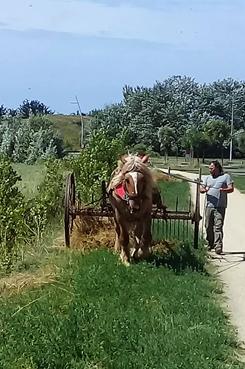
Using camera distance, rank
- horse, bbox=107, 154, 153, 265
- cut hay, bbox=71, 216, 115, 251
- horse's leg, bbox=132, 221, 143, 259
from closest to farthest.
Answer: horse, bbox=107, 154, 153, 265 → horse's leg, bbox=132, 221, 143, 259 → cut hay, bbox=71, 216, 115, 251

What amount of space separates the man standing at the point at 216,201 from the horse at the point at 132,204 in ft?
7.15

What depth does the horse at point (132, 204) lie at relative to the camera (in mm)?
13469

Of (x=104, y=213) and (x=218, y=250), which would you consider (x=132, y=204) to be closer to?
(x=104, y=213)

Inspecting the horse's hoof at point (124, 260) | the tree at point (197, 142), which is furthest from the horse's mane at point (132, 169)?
the tree at point (197, 142)

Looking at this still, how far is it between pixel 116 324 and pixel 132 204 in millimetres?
4520

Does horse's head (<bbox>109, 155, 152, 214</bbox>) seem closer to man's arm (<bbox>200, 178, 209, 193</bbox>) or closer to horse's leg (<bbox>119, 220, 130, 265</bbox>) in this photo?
horse's leg (<bbox>119, 220, 130, 265</bbox>)

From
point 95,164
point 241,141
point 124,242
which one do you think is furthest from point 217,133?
A: point 124,242

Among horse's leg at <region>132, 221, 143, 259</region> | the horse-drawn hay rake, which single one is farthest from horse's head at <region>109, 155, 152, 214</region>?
the horse-drawn hay rake

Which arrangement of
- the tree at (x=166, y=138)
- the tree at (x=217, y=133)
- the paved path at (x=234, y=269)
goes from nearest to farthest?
the paved path at (x=234, y=269) → the tree at (x=217, y=133) → the tree at (x=166, y=138)

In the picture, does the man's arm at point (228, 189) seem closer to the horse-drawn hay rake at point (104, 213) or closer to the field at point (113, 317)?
the horse-drawn hay rake at point (104, 213)

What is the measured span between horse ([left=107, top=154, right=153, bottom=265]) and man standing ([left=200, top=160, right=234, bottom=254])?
85.8 inches

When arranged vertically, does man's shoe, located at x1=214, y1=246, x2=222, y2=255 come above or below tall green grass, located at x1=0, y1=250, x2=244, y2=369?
below

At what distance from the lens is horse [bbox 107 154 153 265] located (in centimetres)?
1347

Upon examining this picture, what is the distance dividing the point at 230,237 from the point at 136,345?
11052 mm
